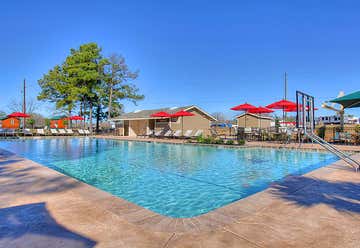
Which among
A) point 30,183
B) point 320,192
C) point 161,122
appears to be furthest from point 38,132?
point 320,192

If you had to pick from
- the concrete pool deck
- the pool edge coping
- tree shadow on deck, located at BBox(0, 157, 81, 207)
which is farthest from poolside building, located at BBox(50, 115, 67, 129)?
the pool edge coping

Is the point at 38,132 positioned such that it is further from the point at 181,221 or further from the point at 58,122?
the point at 181,221

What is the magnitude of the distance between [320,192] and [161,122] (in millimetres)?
→ 19394

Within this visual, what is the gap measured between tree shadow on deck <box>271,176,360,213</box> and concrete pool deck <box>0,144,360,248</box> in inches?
0.5

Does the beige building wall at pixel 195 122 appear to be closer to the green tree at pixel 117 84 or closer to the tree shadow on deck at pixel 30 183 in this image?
the green tree at pixel 117 84

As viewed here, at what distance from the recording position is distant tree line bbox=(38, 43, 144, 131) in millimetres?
27266

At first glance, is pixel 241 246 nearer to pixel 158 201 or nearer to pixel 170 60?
pixel 158 201

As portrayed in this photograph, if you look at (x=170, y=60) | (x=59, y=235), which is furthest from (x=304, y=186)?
(x=170, y=60)

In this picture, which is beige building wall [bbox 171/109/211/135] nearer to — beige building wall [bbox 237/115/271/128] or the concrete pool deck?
beige building wall [bbox 237/115/271/128]

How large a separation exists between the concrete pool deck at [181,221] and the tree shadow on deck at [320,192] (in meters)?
0.01

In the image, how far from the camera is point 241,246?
186 centimetres

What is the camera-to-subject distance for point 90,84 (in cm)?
2802

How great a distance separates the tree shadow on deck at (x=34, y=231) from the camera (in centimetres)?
194

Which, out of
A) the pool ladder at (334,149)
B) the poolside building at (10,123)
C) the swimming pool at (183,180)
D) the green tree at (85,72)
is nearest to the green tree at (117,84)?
the green tree at (85,72)
